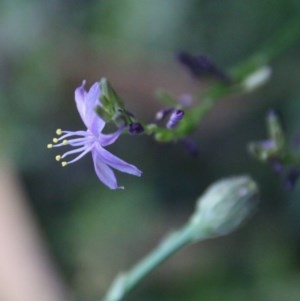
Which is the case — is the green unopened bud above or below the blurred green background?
below

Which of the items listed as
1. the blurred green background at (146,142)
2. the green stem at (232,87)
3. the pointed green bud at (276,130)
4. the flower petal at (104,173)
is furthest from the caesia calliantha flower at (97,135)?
the blurred green background at (146,142)

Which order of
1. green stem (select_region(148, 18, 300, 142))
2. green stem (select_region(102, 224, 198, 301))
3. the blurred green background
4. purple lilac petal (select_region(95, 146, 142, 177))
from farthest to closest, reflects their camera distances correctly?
the blurred green background < green stem (select_region(102, 224, 198, 301)) < green stem (select_region(148, 18, 300, 142)) < purple lilac petal (select_region(95, 146, 142, 177))

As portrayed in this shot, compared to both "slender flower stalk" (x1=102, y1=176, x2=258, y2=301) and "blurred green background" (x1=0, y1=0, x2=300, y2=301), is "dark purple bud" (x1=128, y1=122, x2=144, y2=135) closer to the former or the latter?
"slender flower stalk" (x1=102, y1=176, x2=258, y2=301)

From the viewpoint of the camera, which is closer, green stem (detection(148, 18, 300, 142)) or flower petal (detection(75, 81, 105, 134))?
flower petal (detection(75, 81, 105, 134))

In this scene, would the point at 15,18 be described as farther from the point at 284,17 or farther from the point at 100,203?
the point at 284,17

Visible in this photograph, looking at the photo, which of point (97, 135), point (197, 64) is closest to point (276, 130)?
point (197, 64)

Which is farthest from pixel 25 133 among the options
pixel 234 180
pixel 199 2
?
pixel 234 180

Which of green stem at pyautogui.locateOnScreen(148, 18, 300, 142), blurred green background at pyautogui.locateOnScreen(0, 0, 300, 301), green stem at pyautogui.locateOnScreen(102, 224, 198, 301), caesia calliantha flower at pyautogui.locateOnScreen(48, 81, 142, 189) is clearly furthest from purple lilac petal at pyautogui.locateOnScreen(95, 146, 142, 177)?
blurred green background at pyautogui.locateOnScreen(0, 0, 300, 301)

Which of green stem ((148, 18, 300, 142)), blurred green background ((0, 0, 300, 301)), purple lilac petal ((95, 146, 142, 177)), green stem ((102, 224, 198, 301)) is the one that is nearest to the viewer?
purple lilac petal ((95, 146, 142, 177))
